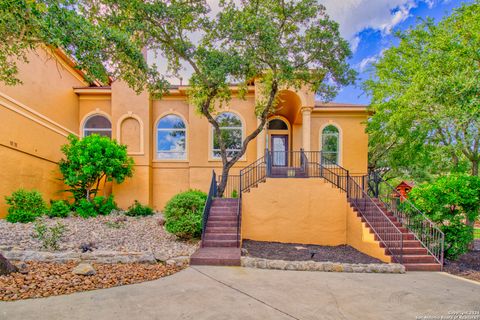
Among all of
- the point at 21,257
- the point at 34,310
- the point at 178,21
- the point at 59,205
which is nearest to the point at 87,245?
the point at 21,257

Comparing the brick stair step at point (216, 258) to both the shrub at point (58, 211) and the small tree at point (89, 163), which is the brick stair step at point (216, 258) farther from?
the small tree at point (89, 163)

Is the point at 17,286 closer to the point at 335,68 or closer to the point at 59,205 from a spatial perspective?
the point at 59,205

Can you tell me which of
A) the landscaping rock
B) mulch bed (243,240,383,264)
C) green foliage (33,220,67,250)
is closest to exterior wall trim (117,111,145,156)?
green foliage (33,220,67,250)

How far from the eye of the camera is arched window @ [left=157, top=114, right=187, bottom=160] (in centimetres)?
1312

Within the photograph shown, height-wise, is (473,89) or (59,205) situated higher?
(473,89)

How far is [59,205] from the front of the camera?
31.4ft

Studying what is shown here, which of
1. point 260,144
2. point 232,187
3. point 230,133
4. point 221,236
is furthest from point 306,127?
point 221,236

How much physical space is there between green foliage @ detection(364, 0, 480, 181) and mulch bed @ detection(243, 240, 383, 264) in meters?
4.61

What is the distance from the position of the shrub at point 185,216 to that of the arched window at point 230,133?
5.37 metres

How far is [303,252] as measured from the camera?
759 cm

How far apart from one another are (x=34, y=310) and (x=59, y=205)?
23.9 feet

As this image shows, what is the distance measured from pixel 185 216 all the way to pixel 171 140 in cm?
653

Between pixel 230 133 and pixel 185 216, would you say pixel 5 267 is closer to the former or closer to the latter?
pixel 185 216

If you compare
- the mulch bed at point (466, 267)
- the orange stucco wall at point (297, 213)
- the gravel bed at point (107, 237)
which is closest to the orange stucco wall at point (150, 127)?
the gravel bed at point (107, 237)
